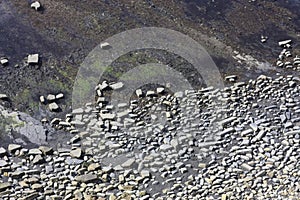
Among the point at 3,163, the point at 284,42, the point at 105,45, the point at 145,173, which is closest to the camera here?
the point at 145,173

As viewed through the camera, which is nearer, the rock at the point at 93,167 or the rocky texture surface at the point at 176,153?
the rocky texture surface at the point at 176,153

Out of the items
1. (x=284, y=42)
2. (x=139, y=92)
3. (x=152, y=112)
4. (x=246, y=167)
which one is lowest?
(x=246, y=167)

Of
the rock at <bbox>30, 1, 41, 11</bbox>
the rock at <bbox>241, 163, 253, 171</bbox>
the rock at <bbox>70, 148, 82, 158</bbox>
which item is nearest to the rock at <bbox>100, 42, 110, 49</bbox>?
the rock at <bbox>30, 1, 41, 11</bbox>

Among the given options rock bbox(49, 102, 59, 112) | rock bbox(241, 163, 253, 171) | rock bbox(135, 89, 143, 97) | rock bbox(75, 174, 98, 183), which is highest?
rock bbox(135, 89, 143, 97)

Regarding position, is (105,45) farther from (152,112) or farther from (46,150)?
(46,150)

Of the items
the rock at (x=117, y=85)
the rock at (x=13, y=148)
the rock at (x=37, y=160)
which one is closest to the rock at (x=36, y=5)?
the rock at (x=117, y=85)

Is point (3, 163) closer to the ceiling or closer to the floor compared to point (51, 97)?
closer to the floor

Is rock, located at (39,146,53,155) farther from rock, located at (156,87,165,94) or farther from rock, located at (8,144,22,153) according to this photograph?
rock, located at (156,87,165,94)

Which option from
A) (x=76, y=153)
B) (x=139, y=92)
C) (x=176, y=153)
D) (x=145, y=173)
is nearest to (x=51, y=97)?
(x=76, y=153)

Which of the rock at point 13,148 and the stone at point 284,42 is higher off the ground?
the stone at point 284,42

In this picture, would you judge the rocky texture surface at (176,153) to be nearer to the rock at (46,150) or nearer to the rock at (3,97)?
the rock at (46,150)

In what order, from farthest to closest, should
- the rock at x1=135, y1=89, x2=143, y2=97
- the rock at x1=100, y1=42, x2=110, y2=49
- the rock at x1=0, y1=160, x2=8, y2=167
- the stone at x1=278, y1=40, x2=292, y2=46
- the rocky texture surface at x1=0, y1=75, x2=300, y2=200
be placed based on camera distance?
1. the stone at x1=278, y1=40, x2=292, y2=46
2. the rock at x1=100, y1=42, x2=110, y2=49
3. the rock at x1=135, y1=89, x2=143, y2=97
4. the rock at x1=0, y1=160, x2=8, y2=167
5. the rocky texture surface at x1=0, y1=75, x2=300, y2=200
